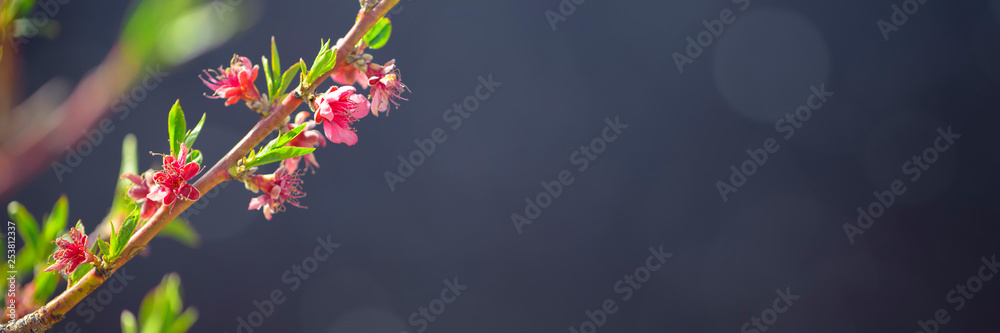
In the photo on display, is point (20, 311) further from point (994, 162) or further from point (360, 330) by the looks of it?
point (994, 162)

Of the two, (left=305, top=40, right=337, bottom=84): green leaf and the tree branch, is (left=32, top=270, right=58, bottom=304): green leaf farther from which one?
(left=305, top=40, right=337, bottom=84): green leaf

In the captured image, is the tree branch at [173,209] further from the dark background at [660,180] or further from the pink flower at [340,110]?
the dark background at [660,180]

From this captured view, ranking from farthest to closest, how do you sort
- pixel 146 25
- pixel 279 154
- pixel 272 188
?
pixel 272 188 < pixel 279 154 < pixel 146 25

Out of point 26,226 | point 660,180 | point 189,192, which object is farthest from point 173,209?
point 660,180

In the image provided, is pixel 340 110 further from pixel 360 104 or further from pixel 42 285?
pixel 42 285

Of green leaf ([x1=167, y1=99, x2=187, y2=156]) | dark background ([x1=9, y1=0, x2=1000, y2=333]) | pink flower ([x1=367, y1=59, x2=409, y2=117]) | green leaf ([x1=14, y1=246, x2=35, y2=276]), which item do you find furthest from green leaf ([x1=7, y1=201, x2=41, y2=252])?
dark background ([x1=9, y1=0, x2=1000, y2=333])

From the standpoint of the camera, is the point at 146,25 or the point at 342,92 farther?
the point at 342,92

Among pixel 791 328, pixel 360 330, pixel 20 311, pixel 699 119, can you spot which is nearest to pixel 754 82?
pixel 699 119
